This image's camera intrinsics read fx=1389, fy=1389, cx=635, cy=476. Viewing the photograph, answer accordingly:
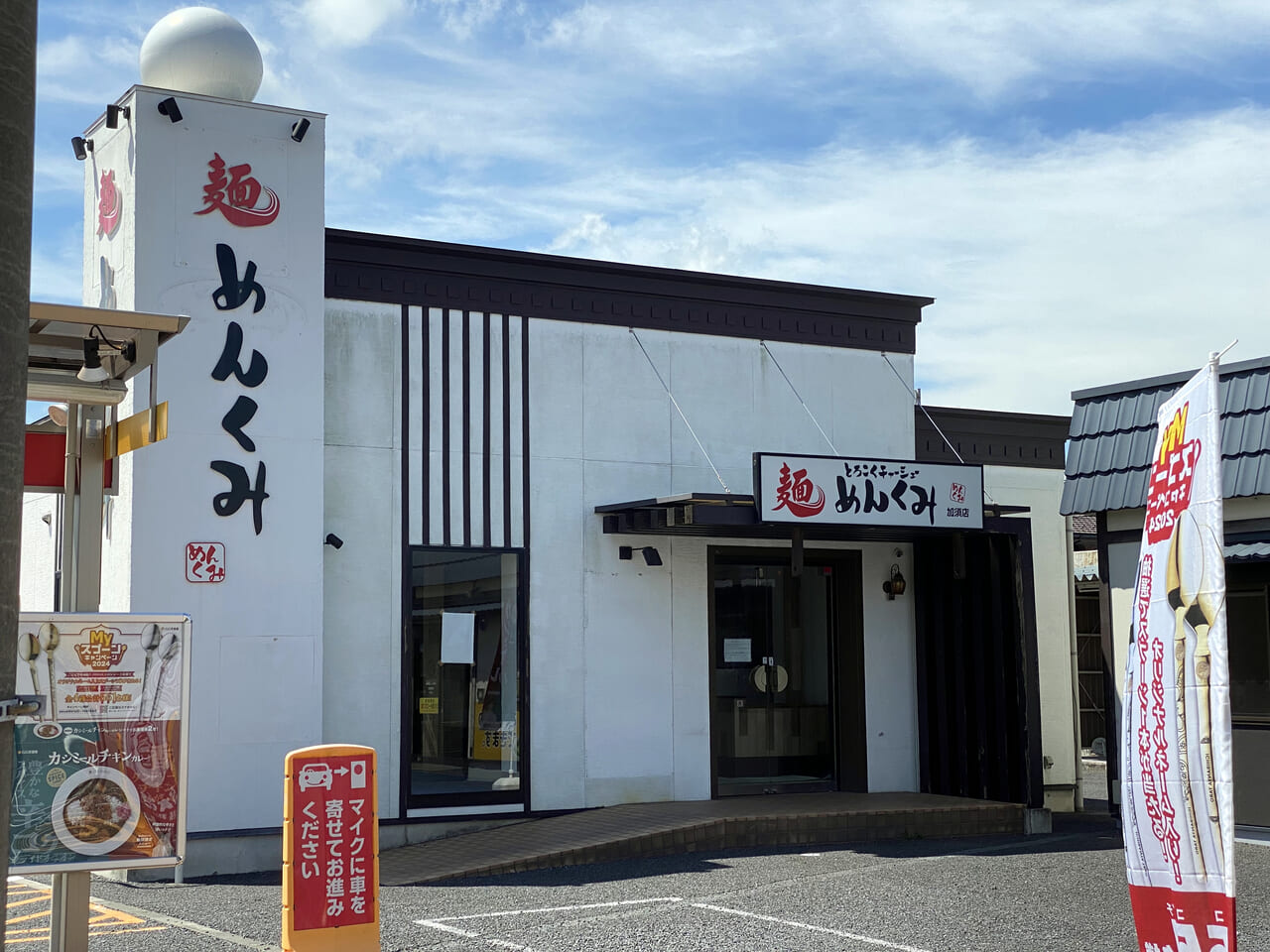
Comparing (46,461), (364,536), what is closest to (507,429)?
(364,536)

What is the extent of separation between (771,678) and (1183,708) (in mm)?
10160

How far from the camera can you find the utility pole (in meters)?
2.93

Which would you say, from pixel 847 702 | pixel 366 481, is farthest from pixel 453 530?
pixel 847 702

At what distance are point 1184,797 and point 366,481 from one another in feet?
30.1

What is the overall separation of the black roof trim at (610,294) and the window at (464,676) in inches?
95.7

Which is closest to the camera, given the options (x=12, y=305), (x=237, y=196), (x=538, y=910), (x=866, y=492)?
(x=12, y=305)

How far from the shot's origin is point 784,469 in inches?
480

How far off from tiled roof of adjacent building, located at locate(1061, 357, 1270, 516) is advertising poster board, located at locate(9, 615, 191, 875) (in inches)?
336

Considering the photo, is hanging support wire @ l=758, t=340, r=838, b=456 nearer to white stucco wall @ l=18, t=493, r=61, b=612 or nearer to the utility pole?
white stucco wall @ l=18, t=493, r=61, b=612

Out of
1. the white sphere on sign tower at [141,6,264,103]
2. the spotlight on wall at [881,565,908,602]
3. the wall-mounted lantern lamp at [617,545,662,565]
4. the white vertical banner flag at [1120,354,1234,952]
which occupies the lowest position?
the white vertical banner flag at [1120,354,1234,952]

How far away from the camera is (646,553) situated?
13.4m

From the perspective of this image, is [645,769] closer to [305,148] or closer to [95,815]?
[305,148]

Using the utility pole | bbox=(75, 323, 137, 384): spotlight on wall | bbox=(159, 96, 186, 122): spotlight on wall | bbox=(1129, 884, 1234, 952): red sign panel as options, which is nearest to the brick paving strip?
bbox=(75, 323, 137, 384): spotlight on wall

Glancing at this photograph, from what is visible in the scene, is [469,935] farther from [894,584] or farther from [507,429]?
[894,584]
